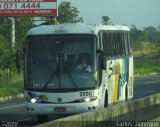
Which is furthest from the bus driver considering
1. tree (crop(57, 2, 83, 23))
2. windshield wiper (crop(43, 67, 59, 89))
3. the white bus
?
tree (crop(57, 2, 83, 23))

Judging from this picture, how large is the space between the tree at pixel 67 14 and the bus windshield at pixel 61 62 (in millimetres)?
56373

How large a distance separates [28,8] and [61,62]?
1531 inches

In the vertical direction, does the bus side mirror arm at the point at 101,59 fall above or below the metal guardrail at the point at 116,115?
above

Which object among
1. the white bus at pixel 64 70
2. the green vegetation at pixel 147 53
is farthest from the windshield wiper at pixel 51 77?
the green vegetation at pixel 147 53

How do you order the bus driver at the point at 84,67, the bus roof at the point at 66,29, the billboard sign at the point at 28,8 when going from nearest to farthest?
1. the bus driver at the point at 84,67
2. the bus roof at the point at 66,29
3. the billboard sign at the point at 28,8

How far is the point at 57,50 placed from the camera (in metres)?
20.2

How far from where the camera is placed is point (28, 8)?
58.5m

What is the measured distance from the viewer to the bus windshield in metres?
19.9

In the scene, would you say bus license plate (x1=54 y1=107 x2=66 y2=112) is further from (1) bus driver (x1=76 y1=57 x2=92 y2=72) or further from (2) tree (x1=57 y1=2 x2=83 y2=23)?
(2) tree (x1=57 y1=2 x2=83 y2=23)

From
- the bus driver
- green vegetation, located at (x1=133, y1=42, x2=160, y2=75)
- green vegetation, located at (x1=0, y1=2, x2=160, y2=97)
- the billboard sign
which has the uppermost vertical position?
the billboard sign

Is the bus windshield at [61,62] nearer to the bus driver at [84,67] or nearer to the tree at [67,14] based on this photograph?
the bus driver at [84,67]

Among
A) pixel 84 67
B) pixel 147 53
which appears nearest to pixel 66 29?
pixel 84 67

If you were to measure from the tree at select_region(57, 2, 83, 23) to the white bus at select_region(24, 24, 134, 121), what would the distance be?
56186 mm

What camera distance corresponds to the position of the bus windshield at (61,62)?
19.9m
